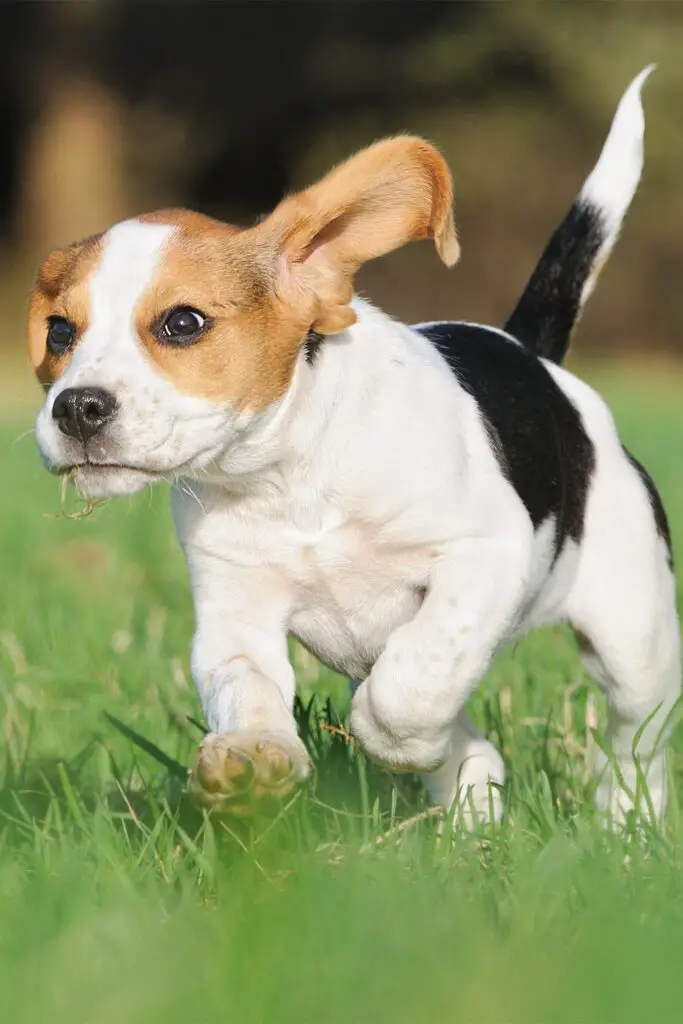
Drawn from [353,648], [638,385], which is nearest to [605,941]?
[353,648]

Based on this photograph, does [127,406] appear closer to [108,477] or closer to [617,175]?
[108,477]

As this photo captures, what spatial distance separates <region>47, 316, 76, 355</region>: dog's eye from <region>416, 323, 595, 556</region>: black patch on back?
1.01 m

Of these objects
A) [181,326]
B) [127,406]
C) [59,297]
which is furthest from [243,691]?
[59,297]

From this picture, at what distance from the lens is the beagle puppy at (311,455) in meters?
3.29

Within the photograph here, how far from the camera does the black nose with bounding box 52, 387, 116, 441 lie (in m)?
3.18

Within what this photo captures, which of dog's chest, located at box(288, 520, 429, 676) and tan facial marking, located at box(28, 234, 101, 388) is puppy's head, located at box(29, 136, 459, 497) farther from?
dog's chest, located at box(288, 520, 429, 676)

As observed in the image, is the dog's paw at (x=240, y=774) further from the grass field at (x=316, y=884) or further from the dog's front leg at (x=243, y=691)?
the grass field at (x=316, y=884)

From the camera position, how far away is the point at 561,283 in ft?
15.0

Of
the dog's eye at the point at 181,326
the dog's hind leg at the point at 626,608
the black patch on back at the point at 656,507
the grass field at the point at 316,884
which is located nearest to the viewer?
the grass field at the point at 316,884

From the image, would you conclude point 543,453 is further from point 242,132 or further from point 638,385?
point 242,132

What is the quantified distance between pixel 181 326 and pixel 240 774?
3.12 feet

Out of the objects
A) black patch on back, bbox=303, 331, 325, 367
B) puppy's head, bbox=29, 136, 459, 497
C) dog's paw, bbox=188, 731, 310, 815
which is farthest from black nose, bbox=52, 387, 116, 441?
dog's paw, bbox=188, 731, 310, 815

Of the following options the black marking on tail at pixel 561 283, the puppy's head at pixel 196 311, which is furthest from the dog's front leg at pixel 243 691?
the black marking on tail at pixel 561 283

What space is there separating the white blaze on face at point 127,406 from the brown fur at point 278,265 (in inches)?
1.6
